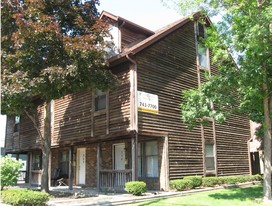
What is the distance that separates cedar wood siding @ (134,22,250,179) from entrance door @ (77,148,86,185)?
6559 millimetres

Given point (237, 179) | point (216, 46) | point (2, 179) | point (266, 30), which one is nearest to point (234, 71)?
point (216, 46)

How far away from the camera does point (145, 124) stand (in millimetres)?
15383

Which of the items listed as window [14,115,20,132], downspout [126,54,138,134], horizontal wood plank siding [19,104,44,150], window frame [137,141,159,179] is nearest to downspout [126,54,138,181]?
downspout [126,54,138,134]

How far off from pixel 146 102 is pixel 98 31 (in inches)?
166

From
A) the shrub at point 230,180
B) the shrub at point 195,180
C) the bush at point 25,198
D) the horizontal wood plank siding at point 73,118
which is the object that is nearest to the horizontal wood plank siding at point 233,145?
the shrub at point 230,180

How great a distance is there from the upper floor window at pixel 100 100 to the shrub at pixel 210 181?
696 cm

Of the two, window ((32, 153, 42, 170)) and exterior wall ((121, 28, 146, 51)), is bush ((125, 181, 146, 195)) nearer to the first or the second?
exterior wall ((121, 28, 146, 51))

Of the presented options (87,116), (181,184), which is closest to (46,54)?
(87,116)

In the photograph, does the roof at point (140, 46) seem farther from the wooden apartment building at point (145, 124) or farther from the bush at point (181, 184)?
the bush at point (181, 184)

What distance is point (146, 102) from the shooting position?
1561cm

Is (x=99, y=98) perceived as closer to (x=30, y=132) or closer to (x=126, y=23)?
(x=126, y=23)

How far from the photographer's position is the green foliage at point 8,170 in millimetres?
12773

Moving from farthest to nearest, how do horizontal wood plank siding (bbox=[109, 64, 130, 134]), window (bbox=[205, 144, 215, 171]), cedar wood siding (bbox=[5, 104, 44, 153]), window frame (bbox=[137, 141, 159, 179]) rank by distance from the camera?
1. cedar wood siding (bbox=[5, 104, 44, 153])
2. window (bbox=[205, 144, 215, 171])
3. window frame (bbox=[137, 141, 159, 179])
4. horizontal wood plank siding (bbox=[109, 64, 130, 134])

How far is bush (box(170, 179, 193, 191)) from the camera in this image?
15.3 m
